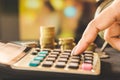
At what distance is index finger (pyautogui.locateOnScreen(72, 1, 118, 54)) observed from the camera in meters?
0.47

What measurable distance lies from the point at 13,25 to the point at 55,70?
160 cm

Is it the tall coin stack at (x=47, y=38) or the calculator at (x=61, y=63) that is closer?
the calculator at (x=61, y=63)

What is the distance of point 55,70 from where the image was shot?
39 centimetres

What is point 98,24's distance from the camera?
485mm

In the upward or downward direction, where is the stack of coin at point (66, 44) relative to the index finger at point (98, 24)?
downward

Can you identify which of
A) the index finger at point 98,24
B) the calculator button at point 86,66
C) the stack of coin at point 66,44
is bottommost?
the calculator button at point 86,66

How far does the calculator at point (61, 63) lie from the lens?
391mm

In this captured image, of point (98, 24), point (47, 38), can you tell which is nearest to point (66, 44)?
point (47, 38)

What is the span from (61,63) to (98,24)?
0.36 ft

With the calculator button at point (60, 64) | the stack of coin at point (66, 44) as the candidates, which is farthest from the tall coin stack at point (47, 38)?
the calculator button at point (60, 64)

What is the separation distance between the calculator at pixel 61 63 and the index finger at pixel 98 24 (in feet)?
0.05

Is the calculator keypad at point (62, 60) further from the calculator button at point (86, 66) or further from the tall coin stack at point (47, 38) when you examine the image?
the tall coin stack at point (47, 38)

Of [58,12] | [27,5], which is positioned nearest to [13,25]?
[27,5]

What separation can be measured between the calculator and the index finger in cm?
2
